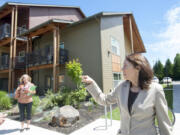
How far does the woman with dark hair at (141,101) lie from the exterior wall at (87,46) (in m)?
7.33

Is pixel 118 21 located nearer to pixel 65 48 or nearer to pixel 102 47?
pixel 102 47

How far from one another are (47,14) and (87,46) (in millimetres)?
8415

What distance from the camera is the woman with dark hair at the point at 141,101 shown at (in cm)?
119

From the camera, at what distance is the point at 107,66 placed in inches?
361

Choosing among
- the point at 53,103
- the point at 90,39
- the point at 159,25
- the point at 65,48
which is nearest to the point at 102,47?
the point at 90,39

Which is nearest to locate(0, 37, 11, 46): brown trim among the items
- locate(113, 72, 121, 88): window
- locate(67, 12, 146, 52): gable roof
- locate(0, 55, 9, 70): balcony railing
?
locate(0, 55, 9, 70): balcony railing

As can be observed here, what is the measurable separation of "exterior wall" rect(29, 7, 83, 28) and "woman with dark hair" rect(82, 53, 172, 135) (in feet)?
48.2

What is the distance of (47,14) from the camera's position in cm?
1430

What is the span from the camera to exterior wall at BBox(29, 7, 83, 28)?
1343 centimetres

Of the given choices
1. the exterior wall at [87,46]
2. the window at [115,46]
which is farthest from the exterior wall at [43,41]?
the window at [115,46]

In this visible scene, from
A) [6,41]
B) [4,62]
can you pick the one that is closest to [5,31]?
[6,41]

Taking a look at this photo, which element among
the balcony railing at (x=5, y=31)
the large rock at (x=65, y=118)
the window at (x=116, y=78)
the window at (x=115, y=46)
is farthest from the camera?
the balcony railing at (x=5, y=31)

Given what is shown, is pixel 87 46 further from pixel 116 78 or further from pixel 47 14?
pixel 47 14

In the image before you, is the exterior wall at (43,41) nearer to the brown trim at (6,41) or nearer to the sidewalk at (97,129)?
the brown trim at (6,41)
